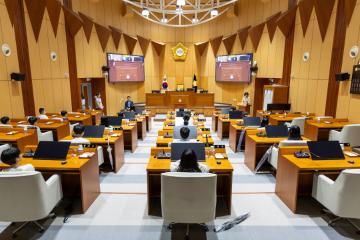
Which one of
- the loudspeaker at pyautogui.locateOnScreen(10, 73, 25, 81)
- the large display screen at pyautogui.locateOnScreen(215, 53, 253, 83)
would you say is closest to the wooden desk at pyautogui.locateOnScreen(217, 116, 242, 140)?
the large display screen at pyautogui.locateOnScreen(215, 53, 253, 83)

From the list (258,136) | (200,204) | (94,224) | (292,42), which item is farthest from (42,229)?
(292,42)

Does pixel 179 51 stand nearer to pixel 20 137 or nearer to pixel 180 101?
pixel 180 101

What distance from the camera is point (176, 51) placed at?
1641cm

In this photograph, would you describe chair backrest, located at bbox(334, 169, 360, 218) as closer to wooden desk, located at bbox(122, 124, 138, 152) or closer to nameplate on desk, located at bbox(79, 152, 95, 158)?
nameplate on desk, located at bbox(79, 152, 95, 158)

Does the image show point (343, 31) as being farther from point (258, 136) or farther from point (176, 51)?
point (176, 51)

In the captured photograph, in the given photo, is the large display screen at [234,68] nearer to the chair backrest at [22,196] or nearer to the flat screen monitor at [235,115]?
the flat screen monitor at [235,115]

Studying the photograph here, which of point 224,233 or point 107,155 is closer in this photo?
point 224,233

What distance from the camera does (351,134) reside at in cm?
605

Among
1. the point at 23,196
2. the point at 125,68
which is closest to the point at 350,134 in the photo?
the point at 23,196

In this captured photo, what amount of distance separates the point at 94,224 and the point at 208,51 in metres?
14.1

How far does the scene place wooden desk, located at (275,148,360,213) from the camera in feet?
12.7

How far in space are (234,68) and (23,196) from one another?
42.8 feet

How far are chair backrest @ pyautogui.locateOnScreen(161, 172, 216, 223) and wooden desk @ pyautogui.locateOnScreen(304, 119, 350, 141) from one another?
506 centimetres

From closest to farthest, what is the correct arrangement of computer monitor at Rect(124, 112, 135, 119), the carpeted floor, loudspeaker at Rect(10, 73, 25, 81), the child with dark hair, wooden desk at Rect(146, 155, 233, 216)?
the child with dark hair
the carpeted floor
wooden desk at Rect(146, 155, 233, 216)
loudspeaker at Rect(10, 73, 25, 81)
computer monitor at Rect(124, 112, 135, 119)
